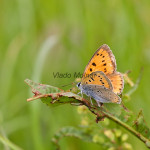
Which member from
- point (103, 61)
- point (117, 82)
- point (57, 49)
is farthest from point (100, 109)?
point (57, 49)

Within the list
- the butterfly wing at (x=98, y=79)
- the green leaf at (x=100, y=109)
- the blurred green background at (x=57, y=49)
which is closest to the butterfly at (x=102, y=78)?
the butterfly wing at (x=98, y=79)

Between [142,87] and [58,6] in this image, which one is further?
[58,6]

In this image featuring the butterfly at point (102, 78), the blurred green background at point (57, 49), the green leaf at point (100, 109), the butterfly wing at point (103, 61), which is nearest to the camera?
the green leaf at point (100, 109)

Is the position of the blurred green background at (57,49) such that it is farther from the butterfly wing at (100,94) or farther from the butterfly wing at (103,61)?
the butterfly wing at (103,61)

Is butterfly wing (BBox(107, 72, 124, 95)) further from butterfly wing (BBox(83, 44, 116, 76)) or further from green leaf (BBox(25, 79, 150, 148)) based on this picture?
green leaf (BBox(25, 79, 150, 148))

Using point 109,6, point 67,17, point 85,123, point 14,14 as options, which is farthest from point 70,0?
point 85,123

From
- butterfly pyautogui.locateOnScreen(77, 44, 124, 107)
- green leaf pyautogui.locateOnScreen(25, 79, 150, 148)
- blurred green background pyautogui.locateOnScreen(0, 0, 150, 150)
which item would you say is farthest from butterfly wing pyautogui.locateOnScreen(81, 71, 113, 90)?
blurred green background pyautogui.locateOnScreen(0, 0, 150, 150)

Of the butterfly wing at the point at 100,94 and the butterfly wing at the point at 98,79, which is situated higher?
the butterfly wing at the point at 98,79

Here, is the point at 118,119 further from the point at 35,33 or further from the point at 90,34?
the point at 35,33
